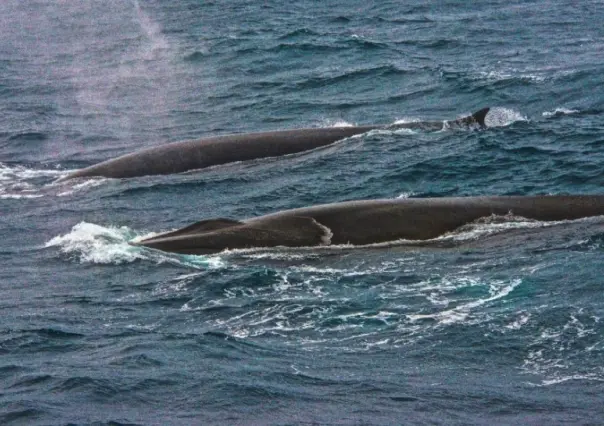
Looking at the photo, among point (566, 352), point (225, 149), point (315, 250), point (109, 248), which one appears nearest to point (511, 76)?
point (225, 149)

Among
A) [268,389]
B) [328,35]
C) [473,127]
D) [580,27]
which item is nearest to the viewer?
[268,389]

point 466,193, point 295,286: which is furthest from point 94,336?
point 466,193

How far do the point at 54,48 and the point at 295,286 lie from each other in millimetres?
51727

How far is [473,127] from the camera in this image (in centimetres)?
4162

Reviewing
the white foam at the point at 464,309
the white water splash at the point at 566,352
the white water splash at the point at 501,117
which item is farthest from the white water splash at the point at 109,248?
the white water splash at the point at 501,117

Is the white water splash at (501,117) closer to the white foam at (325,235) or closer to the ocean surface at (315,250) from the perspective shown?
the ocean surface at (315,250)

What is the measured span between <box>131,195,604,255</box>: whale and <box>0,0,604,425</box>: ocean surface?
39 cm

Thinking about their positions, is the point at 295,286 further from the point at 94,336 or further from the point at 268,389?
the point at 268,389

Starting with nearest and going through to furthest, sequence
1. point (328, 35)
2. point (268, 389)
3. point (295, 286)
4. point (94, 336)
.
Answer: point (268, 389)
point (94, 336)
point (295, 286)
point (328, 35)

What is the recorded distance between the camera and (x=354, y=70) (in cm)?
5447

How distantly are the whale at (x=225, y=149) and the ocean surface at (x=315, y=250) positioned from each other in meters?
0.83

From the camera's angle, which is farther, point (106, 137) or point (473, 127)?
point (106, 137)

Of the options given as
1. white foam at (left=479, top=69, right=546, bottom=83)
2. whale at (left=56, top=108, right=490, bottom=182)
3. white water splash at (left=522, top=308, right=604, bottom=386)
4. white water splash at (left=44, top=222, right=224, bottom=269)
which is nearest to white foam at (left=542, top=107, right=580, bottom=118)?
whale at (left=56, top=108, right=490, bottom=182)

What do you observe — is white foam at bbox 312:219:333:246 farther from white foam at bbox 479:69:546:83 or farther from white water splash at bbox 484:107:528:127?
white foam at bbox 479:69:546:83
